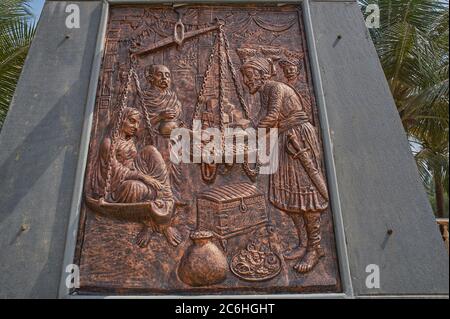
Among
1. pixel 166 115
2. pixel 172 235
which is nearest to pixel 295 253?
pixel 172 235

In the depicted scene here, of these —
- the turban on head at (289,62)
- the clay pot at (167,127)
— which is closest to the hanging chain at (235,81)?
the turban on head at (289,62)

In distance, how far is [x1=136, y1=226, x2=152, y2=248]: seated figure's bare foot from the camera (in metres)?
4.88

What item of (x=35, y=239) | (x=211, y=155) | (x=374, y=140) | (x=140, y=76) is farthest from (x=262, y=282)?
(x=140, y=76)

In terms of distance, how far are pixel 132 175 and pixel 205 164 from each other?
2.80 feet

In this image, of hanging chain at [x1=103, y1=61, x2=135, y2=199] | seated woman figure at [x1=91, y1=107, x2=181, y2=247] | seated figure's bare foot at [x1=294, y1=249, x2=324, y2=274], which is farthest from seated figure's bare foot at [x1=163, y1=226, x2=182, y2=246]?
seated figure's bare foot at [x1=294, y1=249, x2=324, y2=274]

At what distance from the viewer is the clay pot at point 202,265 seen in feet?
15.4

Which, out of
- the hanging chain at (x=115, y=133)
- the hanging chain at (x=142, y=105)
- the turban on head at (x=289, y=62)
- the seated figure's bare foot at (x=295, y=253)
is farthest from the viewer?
the turban on head at (x=289, y=62)

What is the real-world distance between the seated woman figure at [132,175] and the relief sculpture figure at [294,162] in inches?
49.2

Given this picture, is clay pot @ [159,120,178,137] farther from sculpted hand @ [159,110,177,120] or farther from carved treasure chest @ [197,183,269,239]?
carved treasure chest @ [197,183,269,239]

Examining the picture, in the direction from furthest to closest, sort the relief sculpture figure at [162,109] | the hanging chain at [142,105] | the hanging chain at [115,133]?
the hanging chain at [142,105] < the relief sculpture figure at [162,109] < the hanging chain at [115,133]

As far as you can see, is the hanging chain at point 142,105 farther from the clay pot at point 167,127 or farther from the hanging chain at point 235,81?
the hanging chain at point 235,81

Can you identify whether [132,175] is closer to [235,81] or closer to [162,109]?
[162,109]
